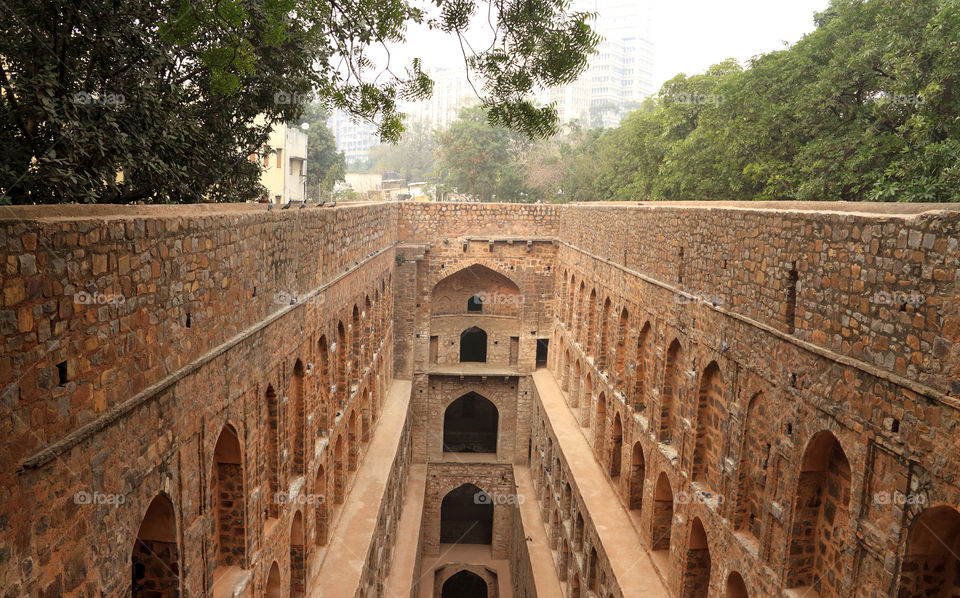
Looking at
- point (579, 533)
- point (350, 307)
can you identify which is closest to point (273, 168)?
point (350, 307)

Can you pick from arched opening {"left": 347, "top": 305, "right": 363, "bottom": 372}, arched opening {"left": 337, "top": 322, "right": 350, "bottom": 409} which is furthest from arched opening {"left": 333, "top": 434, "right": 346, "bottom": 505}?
arched opening {"left": 347, "top": 305, "right": 363, "bottom": 372}

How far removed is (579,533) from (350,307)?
661 cm

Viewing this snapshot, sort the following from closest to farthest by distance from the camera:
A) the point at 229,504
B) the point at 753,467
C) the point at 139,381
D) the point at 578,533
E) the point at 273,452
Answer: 1. the point at 139,381
2. the point at 229,504
3. the point at 753,467
4. the point at 273,452
5. the point at 578,533

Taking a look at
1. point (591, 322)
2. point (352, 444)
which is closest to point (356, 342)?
point (352, 444)

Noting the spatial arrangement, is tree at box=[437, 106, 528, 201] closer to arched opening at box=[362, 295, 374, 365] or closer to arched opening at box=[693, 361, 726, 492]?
arched opening at box=[362, 295, 374, 365]

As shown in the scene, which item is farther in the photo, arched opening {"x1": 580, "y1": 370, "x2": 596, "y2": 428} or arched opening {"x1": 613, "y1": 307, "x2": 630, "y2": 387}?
arched opening {"x1": 580, "y1": 370, "x2": 596, "y2": 428}

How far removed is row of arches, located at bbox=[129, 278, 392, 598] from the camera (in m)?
5.50

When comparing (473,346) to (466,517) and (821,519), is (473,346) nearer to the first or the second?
(466,517)

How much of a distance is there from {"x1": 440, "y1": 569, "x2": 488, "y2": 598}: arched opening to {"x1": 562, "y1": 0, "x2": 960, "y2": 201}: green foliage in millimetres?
13441

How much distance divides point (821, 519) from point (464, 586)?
18049 millimetres

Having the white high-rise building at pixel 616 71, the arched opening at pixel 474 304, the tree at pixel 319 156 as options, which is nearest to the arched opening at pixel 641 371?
the arched opening at pixel 474 304

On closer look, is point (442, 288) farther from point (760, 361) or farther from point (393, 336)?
point (760, 361)

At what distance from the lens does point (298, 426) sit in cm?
968

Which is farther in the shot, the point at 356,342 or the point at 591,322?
the point at 591,322
